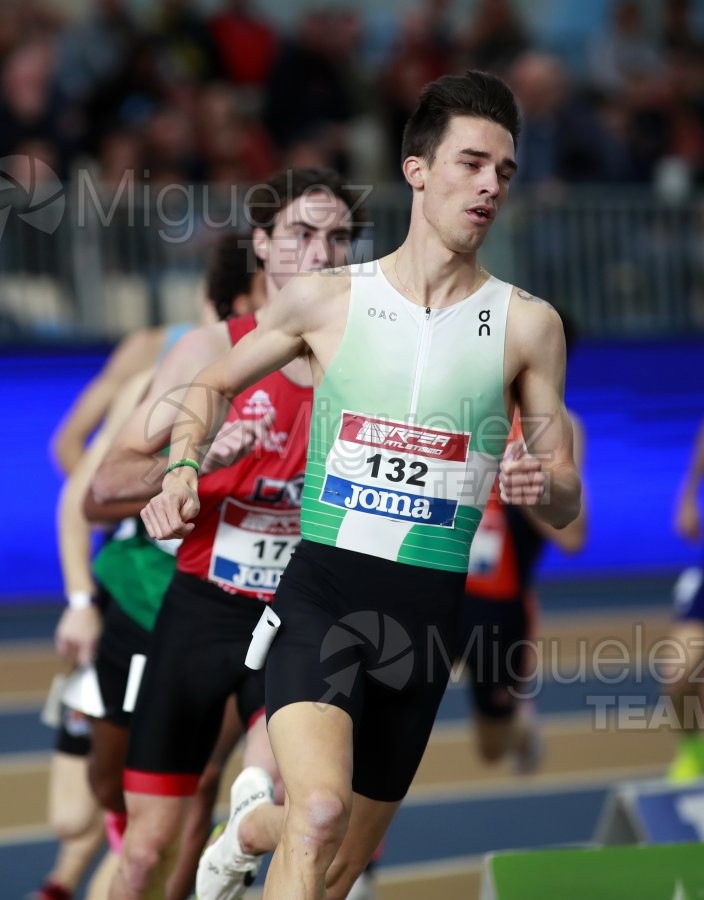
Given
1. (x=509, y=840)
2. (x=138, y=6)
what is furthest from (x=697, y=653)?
(x=138, y=6)

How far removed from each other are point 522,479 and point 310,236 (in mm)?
1367

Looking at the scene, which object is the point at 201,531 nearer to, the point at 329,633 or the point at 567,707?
the point at 329,633

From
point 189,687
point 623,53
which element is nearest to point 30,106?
point 623,53

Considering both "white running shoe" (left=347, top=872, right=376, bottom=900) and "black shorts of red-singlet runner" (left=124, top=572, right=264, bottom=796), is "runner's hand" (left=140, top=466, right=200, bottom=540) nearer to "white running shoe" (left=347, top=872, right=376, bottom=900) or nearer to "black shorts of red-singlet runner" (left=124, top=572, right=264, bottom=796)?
"black shorts of red-singlet runner" (left=124, top=572, right=264, bottom=796)

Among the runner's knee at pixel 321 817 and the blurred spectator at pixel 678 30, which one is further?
the blurred spectator at pixel 678 30

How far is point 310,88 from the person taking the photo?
12.1 meters

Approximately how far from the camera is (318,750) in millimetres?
3199

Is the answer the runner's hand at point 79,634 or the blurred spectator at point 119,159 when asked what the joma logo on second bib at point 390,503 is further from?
the blurred spectator at point 119,159

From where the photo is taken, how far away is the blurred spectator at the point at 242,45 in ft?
40.2

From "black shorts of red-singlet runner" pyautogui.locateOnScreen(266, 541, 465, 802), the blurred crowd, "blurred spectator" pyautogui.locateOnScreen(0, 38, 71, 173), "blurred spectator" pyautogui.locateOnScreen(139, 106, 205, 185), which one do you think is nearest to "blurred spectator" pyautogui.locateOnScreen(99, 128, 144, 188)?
the blurred crowd

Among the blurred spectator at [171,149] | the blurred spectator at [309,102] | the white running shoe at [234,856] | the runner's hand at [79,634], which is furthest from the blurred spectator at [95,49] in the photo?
the white running shoe at [234,856]

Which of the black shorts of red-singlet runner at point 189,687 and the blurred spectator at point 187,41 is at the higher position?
the blurred spectator at point 187,41

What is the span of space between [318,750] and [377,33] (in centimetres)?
1189

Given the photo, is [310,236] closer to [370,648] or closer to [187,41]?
[370,648]
